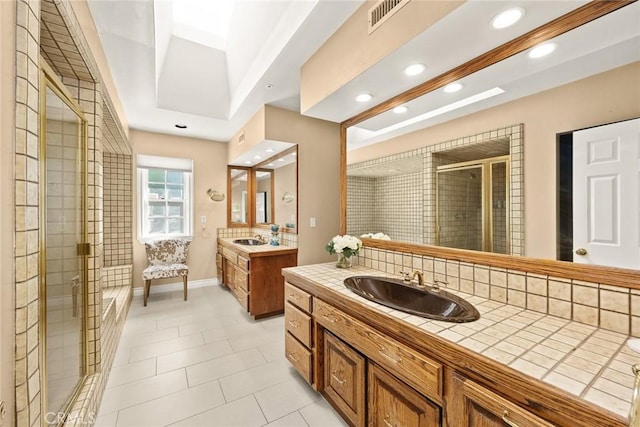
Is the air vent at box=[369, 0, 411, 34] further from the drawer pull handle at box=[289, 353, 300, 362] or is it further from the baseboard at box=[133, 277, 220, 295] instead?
the baseboard at box=[133, 277, 220, 295]

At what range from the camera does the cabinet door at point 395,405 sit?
106 centimetres

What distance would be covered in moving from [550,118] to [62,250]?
266 cm

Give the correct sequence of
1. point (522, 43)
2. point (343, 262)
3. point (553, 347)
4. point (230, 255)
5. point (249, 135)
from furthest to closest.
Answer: point (230, 255)
point (249, 135)
point (343, 262)
point (522, 43)
point (553, 347)

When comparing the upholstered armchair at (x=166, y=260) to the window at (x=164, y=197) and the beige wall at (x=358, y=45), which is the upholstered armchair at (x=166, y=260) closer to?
the window at (x=164, y=197)

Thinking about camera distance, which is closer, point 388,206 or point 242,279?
point 388,206

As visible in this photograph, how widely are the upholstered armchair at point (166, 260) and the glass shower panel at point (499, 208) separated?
3870mm

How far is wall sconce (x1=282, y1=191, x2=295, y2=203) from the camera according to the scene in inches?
137

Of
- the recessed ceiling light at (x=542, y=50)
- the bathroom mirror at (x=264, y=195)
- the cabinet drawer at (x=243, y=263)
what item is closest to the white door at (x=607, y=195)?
the recessed ceiling light at (x=542, y=50)

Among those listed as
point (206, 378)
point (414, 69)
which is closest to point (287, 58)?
point (414, 69)

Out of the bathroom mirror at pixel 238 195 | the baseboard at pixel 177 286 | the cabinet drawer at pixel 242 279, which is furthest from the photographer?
the bathroom mirror at pixel 238 195

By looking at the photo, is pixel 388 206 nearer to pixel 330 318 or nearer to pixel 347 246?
pixel 347 246

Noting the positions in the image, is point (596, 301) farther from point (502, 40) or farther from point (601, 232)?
point (502, 40)

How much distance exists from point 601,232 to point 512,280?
402 mm

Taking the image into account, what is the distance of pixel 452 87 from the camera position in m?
1.64
